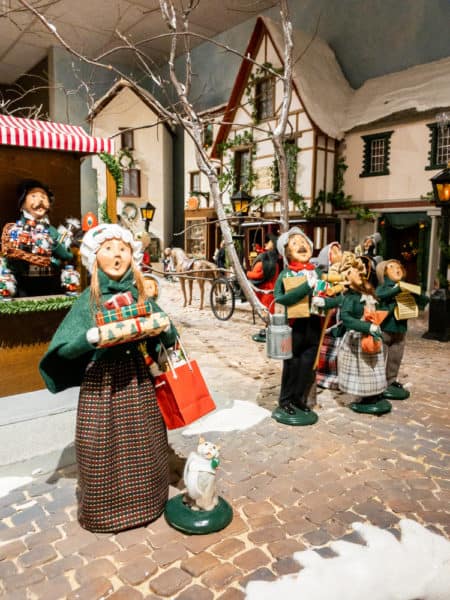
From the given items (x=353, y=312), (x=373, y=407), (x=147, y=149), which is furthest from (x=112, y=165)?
(x=147, y=149)

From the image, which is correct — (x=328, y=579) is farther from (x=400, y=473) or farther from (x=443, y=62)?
(x=443, y=62)

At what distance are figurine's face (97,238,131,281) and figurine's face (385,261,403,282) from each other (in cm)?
341

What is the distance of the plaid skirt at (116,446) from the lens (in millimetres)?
3051

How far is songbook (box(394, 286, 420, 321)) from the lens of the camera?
5504 millimetres

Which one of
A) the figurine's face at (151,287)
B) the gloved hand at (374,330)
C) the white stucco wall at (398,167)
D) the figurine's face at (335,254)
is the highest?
the white stucco wall at (398,167)

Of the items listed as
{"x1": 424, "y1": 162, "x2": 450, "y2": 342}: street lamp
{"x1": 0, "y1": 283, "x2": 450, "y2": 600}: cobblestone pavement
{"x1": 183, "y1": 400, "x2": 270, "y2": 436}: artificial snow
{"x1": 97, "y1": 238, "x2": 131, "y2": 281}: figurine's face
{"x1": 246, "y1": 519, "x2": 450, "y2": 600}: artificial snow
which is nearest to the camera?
{"x1": 246, "y1": 519, "x2": 450, "y2": 600}: artificial snow

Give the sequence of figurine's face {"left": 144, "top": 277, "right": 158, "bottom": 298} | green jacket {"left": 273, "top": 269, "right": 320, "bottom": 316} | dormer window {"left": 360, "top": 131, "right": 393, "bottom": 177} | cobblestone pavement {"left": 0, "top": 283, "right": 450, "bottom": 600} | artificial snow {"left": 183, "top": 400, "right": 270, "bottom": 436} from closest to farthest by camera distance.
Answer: cobblestone pavement {"left": 0, "top": 283, "right": 450, "bottom": 600} → figurine's face {"left": 144, "top": 277, "right": 158, "bottom": 298} → green jacket {"left": 273, "top": 269, "right": 320, "bottom": 316} → artificial snow {"left": 183, "top": 400, "right": 270, "bottom": 436} → dormer window {"left": 360, "top": 131, "right": 393, "bottom": 177}

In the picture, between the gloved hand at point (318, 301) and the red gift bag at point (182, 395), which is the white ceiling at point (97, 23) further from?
the red gift bag at point (182, 395)

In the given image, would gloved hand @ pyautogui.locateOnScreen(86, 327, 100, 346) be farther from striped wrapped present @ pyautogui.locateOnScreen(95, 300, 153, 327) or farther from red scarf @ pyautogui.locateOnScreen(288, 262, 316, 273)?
red scarf @ pyautogui.locateOnScreen(288, 262, 316, 273)

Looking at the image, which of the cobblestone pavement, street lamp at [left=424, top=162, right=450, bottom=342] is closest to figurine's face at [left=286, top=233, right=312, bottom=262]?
the cobblestone pavement

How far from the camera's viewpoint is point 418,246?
1376cm

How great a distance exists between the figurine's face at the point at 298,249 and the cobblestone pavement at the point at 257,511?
1783 millimetres

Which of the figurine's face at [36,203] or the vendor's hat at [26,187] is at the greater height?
the vendor's hat at [26,187]

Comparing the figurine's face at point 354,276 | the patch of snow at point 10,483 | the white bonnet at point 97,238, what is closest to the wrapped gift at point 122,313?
the white bonnet at point 97,238
